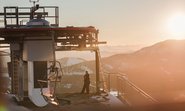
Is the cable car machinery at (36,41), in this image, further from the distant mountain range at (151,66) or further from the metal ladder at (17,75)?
the distant mountain range at (151,66)

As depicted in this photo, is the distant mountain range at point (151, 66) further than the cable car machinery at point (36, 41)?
Yes

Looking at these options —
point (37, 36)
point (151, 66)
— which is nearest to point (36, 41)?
point (37, 36)

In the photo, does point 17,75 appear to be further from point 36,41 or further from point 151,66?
point 151,66

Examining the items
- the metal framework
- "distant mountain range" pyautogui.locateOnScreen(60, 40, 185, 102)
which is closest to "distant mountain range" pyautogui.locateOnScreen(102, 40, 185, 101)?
"distant mountain range" pyautogui.locateOnScreen(60, 40, 185, 102)

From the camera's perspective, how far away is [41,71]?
1177 inches

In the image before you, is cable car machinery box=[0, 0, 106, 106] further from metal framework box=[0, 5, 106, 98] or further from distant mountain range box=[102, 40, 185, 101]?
distant mountain range box=[102, 40, 185, 101]

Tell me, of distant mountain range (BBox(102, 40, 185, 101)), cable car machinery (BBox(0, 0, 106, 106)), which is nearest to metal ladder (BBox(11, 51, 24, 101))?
cable car machinery (BBox(0, 0, 106, 106))

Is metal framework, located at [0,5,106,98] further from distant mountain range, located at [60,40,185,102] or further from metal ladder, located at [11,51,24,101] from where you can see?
distant mountain range, located at [60,40,185,102]

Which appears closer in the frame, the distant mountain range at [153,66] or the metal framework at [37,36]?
the metal framework at [37,36]

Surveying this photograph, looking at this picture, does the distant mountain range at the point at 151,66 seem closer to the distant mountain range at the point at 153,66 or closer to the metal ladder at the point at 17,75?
the distant mountain range at the point at 153,66

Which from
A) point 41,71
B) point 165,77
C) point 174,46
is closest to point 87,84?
point 41,71

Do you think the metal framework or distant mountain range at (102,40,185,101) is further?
distant mountain range at (102,40,185,101)

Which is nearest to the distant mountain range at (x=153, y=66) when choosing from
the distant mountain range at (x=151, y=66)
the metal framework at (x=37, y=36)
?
the distant mountain range at (x=151, y=66)

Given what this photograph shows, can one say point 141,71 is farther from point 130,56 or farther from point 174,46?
point 130,56
